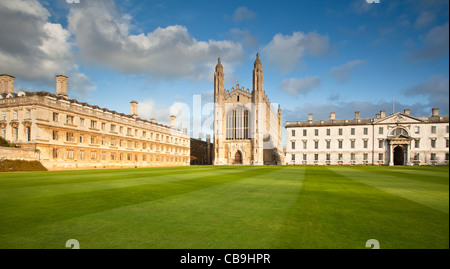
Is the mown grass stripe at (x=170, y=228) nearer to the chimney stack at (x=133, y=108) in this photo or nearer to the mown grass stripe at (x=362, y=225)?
the mown grass stripe at (x=362, y=225)

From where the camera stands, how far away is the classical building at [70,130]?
3412cm

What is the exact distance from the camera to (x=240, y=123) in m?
76.8

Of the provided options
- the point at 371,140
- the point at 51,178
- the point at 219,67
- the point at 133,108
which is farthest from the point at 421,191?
the point at 219,67

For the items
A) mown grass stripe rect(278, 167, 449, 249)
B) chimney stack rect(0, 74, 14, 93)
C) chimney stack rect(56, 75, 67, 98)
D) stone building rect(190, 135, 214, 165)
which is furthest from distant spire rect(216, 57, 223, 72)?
mown grass stripe rect(278, 167, 449, 249)

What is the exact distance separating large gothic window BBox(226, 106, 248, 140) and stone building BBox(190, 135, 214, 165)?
46.8 feet

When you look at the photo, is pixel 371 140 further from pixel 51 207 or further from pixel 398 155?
pixel 51 207

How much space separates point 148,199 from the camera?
948 centimetres

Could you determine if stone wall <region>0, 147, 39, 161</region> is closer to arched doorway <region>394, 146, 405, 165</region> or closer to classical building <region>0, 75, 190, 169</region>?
classical building <region>0, 75, 190, 169</region>

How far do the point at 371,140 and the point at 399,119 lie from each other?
8.09m

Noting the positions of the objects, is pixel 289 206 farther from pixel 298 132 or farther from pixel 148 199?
pixel 298 132

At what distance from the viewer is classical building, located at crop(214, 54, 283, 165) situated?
73.9 metres

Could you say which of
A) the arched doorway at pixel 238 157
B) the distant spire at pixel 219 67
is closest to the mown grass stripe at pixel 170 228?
the arched doorway at pixel 238 157

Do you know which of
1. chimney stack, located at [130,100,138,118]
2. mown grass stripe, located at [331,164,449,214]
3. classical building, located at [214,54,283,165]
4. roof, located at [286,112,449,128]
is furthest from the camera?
classical building, located at [214,54,283,165]
